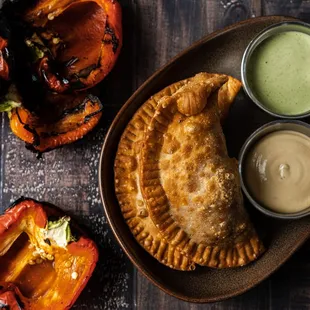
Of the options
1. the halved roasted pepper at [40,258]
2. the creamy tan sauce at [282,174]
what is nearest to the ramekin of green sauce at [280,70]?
the creamy tan sauce at [282,174]

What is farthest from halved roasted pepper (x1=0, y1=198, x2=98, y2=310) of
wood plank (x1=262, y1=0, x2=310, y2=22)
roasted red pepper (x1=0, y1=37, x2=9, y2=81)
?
wood plank (x1=262, y1=0, x2=310, y2=22)

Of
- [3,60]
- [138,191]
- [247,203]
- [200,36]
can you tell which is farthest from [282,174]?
[3,60]

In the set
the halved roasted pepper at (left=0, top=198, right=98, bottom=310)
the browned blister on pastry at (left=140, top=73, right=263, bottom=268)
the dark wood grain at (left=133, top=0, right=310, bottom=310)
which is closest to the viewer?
the browned blister on pastry at (left=140, top=73, right=263, bottom=268)

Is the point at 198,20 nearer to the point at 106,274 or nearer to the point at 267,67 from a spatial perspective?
the point at 267,67

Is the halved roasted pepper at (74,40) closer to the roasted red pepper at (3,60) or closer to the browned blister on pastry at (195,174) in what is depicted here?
the roasted red pepper at (3,60)

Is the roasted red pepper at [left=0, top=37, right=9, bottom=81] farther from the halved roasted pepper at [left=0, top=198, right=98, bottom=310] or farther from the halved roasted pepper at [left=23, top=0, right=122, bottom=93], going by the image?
the halved roasted pepper at [left=0, top=198, right=98, bottom=310]

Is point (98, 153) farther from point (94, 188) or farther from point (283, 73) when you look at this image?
point (283, 73)

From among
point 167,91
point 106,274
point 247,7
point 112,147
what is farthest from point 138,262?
point 247,7

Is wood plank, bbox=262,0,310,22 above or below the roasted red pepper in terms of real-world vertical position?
below
